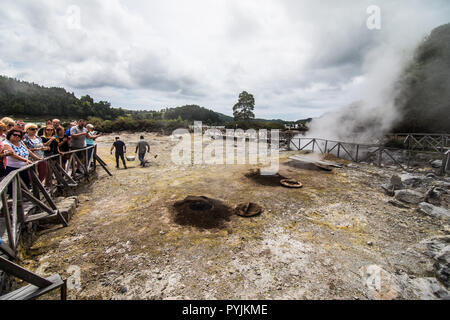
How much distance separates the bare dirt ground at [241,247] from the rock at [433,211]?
206mm

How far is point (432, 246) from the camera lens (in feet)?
11.6

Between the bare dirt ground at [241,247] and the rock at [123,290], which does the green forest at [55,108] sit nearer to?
the bare dirt ground at [241,247]

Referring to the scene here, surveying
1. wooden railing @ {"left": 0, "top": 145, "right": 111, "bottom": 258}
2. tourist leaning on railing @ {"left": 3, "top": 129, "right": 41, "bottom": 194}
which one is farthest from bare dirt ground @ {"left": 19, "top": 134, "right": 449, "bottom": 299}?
tourist leaning on railing @ {"left": 3, "top": 129, "right": 41, "bottom": 194}

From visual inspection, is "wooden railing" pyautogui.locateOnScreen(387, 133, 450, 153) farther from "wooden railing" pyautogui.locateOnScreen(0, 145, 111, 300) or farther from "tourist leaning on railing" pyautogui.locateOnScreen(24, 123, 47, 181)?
"tourist leaning on railing" pyautogui.locateOnScreen(24, 123, 47, 181)

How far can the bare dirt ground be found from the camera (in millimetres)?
2730

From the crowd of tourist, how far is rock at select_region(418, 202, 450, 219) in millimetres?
10009

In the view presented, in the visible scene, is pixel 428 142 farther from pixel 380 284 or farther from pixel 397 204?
pixel 380 284

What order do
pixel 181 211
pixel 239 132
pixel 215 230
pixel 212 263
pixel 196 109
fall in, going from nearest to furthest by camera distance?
pixel 212 263 < pixel 215 230 < pixel 181 211 < pixel 239 132 < pixel 196 109

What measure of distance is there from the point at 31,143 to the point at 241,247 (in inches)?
246

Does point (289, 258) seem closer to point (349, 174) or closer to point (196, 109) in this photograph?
point (349, 174)

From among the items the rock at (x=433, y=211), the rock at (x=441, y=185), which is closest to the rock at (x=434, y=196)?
the rock at (x=433, y=211)

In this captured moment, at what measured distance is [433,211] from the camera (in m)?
4.82
